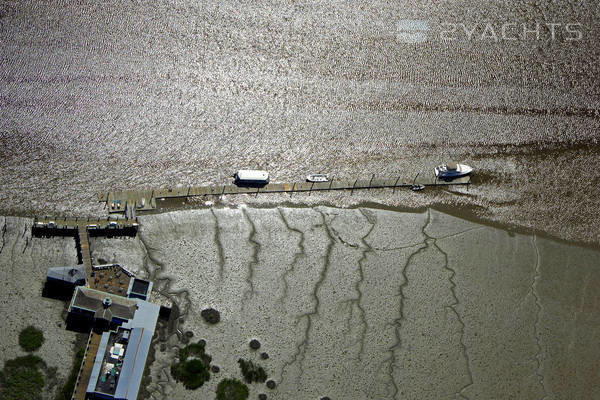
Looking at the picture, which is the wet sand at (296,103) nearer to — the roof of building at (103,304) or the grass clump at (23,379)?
the roof of building at (103,304)

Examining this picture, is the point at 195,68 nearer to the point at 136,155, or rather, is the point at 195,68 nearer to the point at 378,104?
Result: the point at 136,155

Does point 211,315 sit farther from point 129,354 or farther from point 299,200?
point 299,200

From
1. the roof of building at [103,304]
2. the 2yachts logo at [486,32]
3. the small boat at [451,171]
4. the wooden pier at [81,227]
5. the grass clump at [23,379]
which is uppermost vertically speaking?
the 2yachts logo at [486,32]

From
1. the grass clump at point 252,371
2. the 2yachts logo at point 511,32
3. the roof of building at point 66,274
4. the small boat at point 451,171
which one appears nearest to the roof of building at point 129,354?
the roof of building at point 66,274

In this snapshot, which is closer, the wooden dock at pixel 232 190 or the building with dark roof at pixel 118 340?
the building with dark roof at pixel 118 340

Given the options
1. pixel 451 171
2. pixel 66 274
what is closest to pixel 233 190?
pixel 66 274

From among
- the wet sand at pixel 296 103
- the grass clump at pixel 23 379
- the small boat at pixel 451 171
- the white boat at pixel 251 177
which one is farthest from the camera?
the small boat at pixel 451 171

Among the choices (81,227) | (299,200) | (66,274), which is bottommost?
(66,274)
